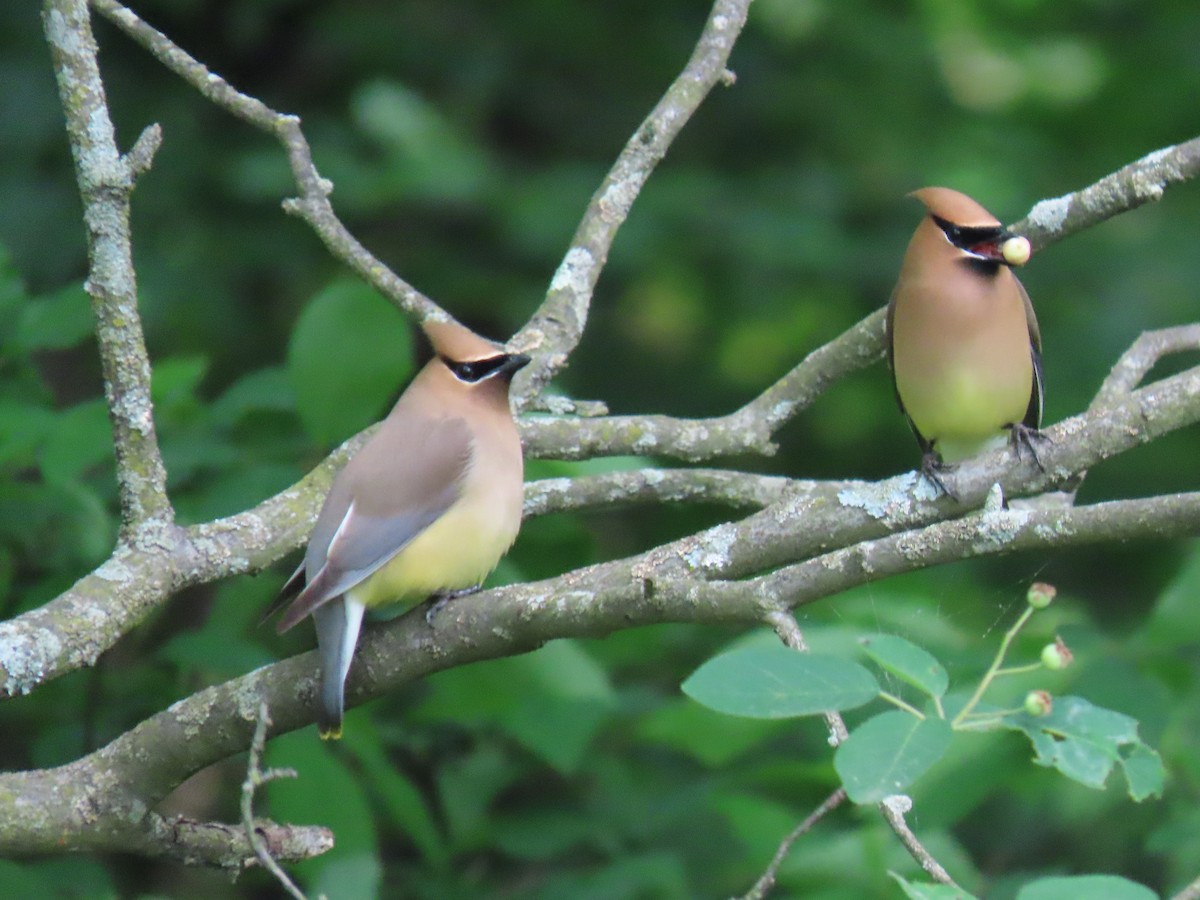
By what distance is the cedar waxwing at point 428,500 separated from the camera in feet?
9.73

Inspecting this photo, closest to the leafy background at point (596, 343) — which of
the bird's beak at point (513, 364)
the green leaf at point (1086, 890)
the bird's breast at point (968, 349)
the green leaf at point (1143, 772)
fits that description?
the bird's beak at point (513, 364)

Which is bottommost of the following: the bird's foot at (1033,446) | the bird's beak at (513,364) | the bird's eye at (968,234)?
the bird's foot at (1033,446)

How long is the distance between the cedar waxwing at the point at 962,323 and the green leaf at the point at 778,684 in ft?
7.60

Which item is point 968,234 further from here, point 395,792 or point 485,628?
point 485,628

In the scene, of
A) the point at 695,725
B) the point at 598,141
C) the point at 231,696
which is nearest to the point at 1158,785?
the point at 231,696

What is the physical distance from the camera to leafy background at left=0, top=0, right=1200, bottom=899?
3568mm

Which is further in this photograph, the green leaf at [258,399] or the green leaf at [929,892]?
the green leaf at [258,399]

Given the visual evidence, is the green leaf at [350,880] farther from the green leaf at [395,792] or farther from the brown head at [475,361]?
the brown head at [475,361]

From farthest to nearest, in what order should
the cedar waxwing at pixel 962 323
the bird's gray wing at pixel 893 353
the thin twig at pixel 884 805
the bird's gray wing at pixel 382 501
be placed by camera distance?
1. the cedar waxwing at pixel 962 323
2. the bird's gray wing at pixel 893 353
3. the bird's gray wing at pixel 382 501
4. the thin twig at pixel 884 805

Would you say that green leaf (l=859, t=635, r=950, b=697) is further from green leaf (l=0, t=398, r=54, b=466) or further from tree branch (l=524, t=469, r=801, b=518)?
green leaf (l=0, t=398, r=54, b=466)

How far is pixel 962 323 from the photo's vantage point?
13.8 feet

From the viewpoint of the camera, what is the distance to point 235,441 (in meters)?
3.84

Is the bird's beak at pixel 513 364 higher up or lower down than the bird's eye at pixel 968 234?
higher up

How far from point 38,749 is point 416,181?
140 inches
